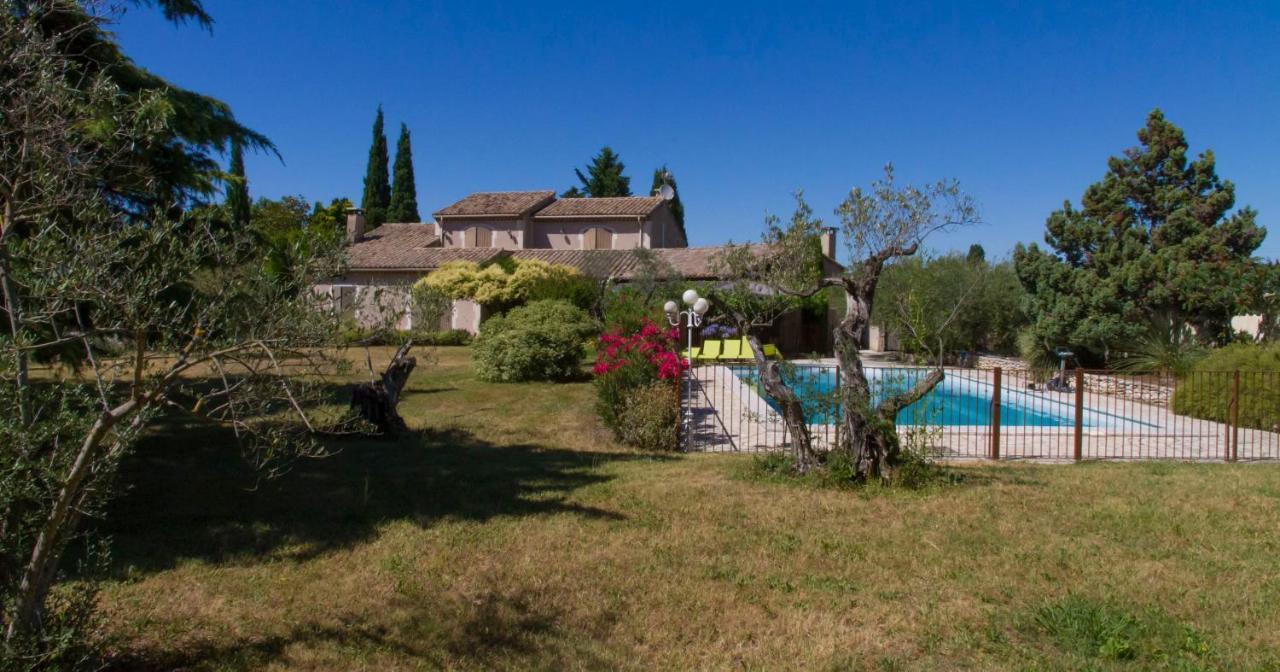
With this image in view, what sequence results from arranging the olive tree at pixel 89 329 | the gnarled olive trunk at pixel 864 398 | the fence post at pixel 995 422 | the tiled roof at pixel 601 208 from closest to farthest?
1. the olive tree at pixel 89 329
2. the gnarled olive trunk at pixel 864 398
3. the fence post at pixel 995 422
4. the tiled roof at pixel 601 208

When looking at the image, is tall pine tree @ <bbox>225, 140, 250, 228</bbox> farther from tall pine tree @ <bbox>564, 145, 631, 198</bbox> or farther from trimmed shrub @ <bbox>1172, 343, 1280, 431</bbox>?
tall pine tree @ <bbox>564, 145, 631, 198</bbox>

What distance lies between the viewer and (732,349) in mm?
→ 27469

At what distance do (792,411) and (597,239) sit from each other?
32.5 m

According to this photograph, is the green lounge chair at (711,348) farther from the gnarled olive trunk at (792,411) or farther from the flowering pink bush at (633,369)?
the gnarled olive trunk at (792,411)

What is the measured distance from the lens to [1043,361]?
922 inches

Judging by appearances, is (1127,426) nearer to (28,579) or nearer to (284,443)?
(284,443)

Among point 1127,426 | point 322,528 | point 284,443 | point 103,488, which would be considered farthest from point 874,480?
point 1127,426

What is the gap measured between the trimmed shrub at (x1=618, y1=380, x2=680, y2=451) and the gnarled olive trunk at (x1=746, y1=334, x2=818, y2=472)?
2766mm

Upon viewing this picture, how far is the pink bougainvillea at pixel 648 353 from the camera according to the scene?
12.0 metres

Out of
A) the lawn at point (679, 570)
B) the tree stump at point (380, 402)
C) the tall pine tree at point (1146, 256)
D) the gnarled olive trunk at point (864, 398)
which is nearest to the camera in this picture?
the lawn at point (679, 570)

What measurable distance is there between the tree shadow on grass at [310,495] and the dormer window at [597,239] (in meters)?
29.8

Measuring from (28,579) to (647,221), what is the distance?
3730 cm

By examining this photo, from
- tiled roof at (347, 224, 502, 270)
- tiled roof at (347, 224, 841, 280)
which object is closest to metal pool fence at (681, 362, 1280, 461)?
tiled roof at (347, 224, 841, 280)

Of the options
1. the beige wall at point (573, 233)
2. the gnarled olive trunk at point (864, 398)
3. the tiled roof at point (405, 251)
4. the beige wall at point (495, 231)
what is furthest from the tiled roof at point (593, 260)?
the gnarled olive trunk at point (864, 398)
